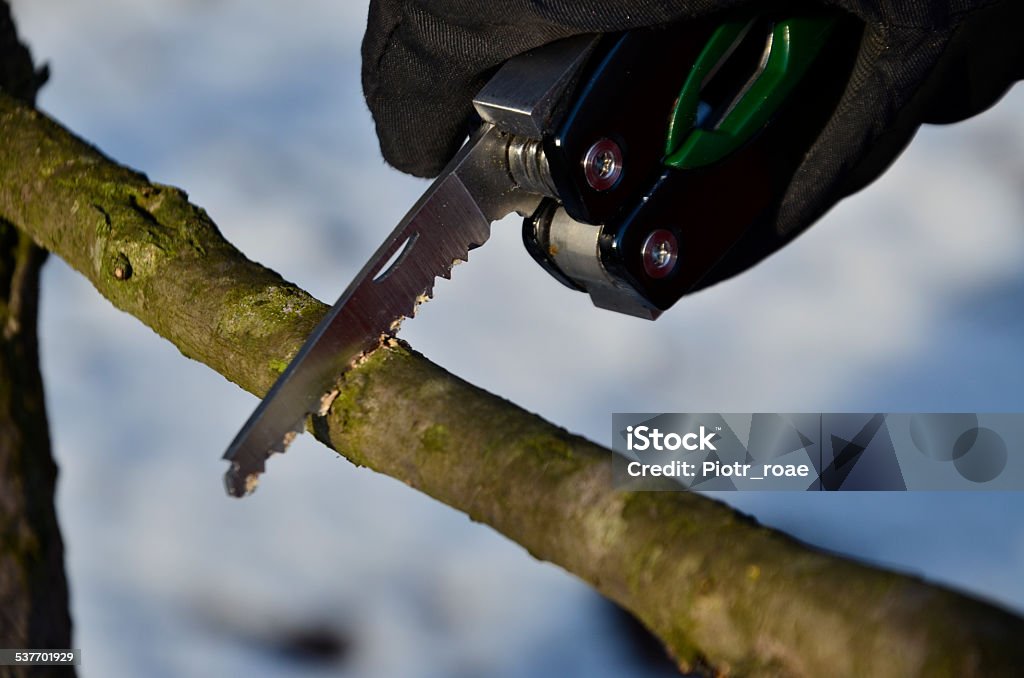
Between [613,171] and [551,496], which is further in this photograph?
[613,171]

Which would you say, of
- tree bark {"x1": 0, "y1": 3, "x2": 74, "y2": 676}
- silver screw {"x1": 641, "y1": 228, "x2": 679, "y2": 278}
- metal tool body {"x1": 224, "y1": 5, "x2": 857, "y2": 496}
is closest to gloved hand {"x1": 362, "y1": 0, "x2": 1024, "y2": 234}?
metal tool body {"x1": 224, "y1": 5, "x2": 857, "y2": 496}

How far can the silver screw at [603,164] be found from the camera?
1.42 metres

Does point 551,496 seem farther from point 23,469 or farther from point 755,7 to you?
point 23,469

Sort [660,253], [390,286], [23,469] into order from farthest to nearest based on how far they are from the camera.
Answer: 1. [23,469]
2. [660,253]
3. [390,286]

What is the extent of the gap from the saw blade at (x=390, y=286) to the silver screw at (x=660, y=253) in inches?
6.6

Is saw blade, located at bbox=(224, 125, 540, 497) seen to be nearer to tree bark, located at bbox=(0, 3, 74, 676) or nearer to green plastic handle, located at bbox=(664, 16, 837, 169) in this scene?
green plastic handle, located at bbox=(664, 16, 837, 169)

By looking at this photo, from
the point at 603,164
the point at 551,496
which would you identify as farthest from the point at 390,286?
the point at 551,496

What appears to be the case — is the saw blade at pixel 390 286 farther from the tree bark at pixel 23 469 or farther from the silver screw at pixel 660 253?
the tree bark at pixel 23 469

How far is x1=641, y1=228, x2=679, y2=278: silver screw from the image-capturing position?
1548mm

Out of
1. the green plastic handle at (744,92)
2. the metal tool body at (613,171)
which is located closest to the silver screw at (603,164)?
the metal tool body at (613,171)

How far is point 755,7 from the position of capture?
1590 millimetres

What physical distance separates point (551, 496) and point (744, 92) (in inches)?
30.8

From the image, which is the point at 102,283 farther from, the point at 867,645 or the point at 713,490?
the point at 867,645

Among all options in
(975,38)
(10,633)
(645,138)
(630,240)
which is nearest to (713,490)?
(630,240)
